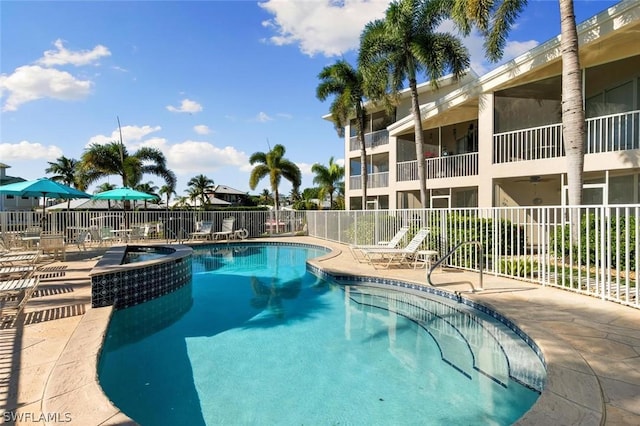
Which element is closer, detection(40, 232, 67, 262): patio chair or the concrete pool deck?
the concrete pool deck

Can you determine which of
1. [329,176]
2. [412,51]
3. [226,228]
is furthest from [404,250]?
[329,176]

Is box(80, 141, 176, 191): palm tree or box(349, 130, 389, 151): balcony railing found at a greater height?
box(349, 130, 389, 151): balcony railing

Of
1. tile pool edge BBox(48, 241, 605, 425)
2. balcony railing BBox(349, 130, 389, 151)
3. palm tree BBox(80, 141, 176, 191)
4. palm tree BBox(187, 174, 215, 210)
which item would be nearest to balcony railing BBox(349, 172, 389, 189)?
balcony railing BBox(349, 130, 389, 151)

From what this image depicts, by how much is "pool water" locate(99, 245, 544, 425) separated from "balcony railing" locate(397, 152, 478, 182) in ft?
30.5

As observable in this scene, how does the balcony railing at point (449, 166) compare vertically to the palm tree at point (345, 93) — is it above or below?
below

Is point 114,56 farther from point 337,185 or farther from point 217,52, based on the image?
point 337,185

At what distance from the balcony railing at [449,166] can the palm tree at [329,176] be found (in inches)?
685

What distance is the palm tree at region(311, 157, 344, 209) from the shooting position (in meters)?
35.4

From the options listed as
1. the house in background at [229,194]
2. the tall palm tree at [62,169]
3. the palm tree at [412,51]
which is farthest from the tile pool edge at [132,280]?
the tall palm tree at [62,169]

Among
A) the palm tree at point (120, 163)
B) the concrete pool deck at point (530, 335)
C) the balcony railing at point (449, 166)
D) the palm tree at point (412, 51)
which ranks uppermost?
the palm tree at point (412, 51)

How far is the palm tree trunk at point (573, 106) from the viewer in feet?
26.9

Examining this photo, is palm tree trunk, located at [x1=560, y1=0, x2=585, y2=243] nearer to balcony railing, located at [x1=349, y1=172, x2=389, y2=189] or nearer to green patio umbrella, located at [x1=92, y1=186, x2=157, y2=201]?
balcony railing, located at [x1=349, y1=172, x2=389, y2=189]

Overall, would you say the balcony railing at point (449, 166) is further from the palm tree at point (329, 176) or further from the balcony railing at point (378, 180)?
the palm tree at point (329, 176)

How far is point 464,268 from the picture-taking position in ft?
30.1
